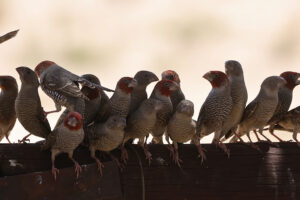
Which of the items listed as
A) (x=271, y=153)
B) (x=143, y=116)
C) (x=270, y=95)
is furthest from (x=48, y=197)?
(x=270, y=95)

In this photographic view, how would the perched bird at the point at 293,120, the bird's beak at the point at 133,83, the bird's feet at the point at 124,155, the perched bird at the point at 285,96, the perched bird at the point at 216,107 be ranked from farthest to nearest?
the perched bird at the point at 285,96, the perched bird at the point at 293,120, the perched bird at the point at 216,107, the bird's beak at the point at 133,83, the bird's feet at the point at 124,155

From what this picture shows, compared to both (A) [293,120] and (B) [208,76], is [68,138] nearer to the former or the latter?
(B) [208,76]

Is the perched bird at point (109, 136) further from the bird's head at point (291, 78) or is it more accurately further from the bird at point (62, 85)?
the bird's head at point (291, 78)

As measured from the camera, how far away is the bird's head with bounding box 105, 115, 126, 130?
12.3 ft

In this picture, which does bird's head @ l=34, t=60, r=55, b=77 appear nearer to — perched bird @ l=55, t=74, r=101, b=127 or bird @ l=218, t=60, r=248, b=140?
perched bird @ l=55, t=74, r=101, b=127

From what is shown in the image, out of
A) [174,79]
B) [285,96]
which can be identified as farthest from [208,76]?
[285,96]

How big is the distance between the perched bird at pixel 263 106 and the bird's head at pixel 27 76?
1841 mm

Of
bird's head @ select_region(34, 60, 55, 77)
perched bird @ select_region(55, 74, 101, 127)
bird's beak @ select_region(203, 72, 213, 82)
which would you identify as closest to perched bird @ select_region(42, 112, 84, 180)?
perched bird @ select_region(55, 74, 101, 127)

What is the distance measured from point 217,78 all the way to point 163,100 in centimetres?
56

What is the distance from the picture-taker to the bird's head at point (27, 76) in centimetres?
418

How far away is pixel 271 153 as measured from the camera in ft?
13.0

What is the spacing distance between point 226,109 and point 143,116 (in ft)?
2.55

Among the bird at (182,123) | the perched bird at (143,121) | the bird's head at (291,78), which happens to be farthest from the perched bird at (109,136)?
the bird's head at (291,78)

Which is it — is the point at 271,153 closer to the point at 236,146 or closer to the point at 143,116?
the point at 236,146
